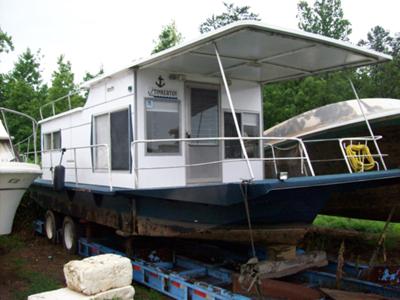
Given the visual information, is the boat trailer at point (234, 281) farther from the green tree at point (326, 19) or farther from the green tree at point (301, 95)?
the green tree at point (326, 19)

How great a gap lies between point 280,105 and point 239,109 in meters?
13.3

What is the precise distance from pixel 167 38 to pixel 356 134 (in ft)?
60.7

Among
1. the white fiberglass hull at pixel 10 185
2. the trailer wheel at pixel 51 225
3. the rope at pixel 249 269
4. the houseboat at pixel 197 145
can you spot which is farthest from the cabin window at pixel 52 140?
the rope at pixel 249 269

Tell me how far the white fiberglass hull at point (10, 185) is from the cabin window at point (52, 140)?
9.17ft

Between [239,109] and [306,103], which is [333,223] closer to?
[239,109]

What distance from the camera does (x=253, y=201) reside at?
17.6 feet

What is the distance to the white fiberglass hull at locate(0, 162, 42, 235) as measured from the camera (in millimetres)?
6820

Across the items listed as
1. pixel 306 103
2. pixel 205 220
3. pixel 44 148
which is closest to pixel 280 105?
pixel 306 103

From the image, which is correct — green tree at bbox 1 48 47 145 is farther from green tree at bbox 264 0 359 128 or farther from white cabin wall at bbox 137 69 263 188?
white cabin wall at bbox 137 69 263 188

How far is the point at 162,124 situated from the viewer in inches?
271

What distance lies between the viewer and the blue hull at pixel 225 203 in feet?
17.0

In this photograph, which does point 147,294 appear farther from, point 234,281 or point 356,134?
point 356,134

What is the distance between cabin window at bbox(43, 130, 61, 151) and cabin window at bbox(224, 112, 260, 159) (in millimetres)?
4227

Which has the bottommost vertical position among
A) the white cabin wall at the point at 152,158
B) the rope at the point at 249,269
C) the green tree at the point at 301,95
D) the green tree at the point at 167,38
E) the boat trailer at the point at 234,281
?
the boat trailer at the point at 234,281
